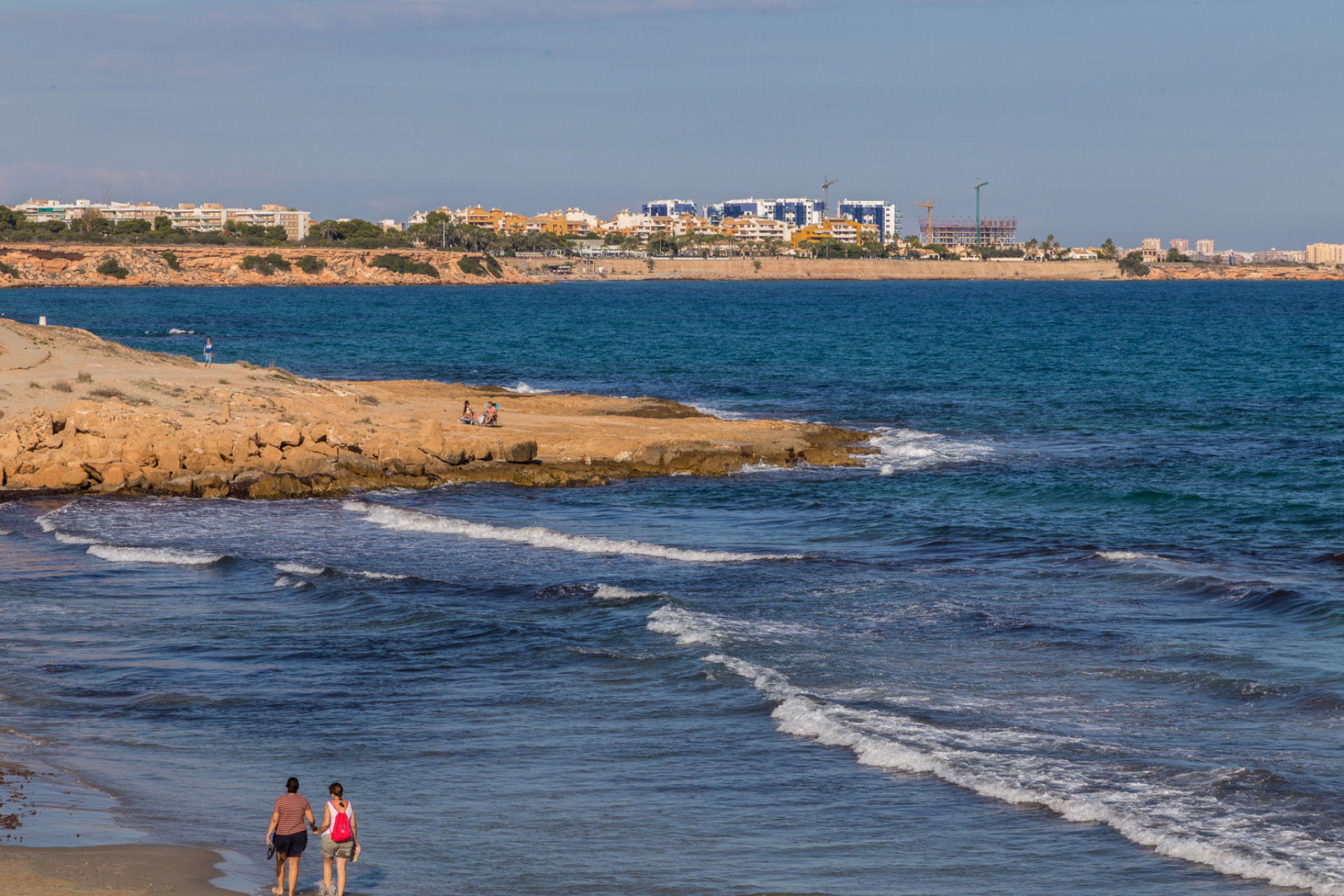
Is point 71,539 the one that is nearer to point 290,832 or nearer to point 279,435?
point 279,435

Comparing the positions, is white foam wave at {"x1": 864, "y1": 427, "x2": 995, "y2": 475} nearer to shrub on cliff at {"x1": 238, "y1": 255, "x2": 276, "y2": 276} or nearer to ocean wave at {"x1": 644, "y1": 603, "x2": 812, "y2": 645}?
ocean wave at {"x1": 644, "y1": 603, "x2": 812, "y2": 645}

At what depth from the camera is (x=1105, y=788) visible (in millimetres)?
12688

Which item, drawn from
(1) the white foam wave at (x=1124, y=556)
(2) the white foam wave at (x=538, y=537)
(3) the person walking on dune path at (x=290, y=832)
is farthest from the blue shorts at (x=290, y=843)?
(1) the white foam wave at (x=1124, y=556)

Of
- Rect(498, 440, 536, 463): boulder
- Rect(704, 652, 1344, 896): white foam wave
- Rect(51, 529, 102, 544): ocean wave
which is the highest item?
Rect(498, 440, 536, 463): boulder

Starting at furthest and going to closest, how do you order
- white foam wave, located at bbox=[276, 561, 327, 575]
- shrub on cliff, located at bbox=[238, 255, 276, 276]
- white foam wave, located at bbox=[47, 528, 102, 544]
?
1. shrub on cliff, located at bbox=[238, 255, 276, 276]
2. white foam wave, located at bbox=[47, 528, 102, 544]
3. white foam wave, located at bbox=[276, 561, 327, 575]

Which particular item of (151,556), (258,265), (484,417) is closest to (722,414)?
(484,417)

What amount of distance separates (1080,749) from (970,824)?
2238 mm

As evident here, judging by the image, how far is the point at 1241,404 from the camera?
4678cm

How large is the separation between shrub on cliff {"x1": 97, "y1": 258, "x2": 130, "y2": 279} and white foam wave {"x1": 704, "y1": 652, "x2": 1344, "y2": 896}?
602 feet

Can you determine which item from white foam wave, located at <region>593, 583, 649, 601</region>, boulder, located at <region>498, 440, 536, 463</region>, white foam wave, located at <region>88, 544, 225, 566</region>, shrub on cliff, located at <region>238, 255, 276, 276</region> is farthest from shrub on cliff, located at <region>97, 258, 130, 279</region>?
white foam wave, located at <region>593, 583, 649, 601</region>

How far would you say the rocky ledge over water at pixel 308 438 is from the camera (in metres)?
29.2

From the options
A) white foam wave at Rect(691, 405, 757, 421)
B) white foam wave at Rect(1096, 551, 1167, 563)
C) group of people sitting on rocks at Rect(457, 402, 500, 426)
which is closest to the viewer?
white foam wave at Rect(1096, 551, 1167, 563)

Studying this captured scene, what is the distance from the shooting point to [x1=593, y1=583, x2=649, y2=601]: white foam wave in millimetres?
Answer: 19984

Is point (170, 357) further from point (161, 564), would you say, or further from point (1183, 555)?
point (1183, 555)
